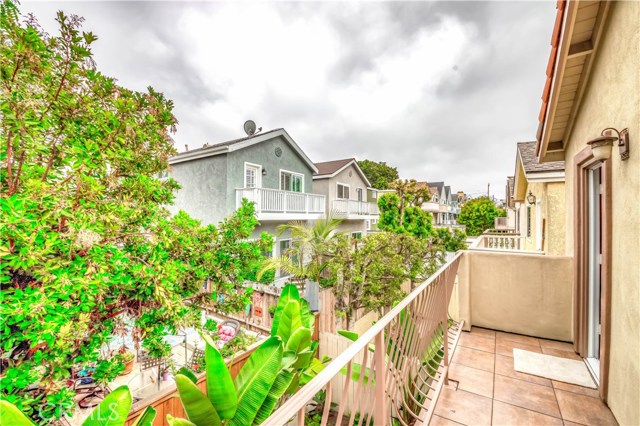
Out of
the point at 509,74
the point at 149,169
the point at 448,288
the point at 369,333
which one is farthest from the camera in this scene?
the point at 509,74

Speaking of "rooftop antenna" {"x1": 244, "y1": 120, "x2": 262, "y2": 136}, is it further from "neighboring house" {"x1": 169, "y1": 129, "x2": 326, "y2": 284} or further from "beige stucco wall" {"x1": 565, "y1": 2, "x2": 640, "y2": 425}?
"beige stucco wall" {"x1": 565, "y1": 2, "x2": 640, "y2": 425}

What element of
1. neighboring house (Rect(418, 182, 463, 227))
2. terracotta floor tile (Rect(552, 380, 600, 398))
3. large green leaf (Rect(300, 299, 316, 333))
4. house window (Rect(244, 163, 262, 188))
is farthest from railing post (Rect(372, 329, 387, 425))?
neighboring house (Rect(418, 182, 463, 227))

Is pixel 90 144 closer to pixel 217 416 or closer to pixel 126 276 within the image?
pixel 126 276

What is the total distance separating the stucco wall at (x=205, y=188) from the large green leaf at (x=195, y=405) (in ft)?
31.1

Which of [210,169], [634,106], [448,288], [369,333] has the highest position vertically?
[210,169]

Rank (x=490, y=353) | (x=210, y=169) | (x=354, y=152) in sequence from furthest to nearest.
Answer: (x=354, y=152), (x=210, y=169), (x=490, y=353)

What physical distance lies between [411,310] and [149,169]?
3.16 m

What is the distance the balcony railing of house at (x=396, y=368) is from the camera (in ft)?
3.60

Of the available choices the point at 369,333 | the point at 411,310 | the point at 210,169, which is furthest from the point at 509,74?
the point at 210,169

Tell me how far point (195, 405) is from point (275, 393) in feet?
1.74

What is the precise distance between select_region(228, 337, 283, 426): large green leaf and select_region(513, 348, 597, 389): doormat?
10.8 ft

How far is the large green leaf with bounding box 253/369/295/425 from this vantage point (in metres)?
1.85

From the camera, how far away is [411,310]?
2.19m

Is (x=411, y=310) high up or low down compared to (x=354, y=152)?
down
